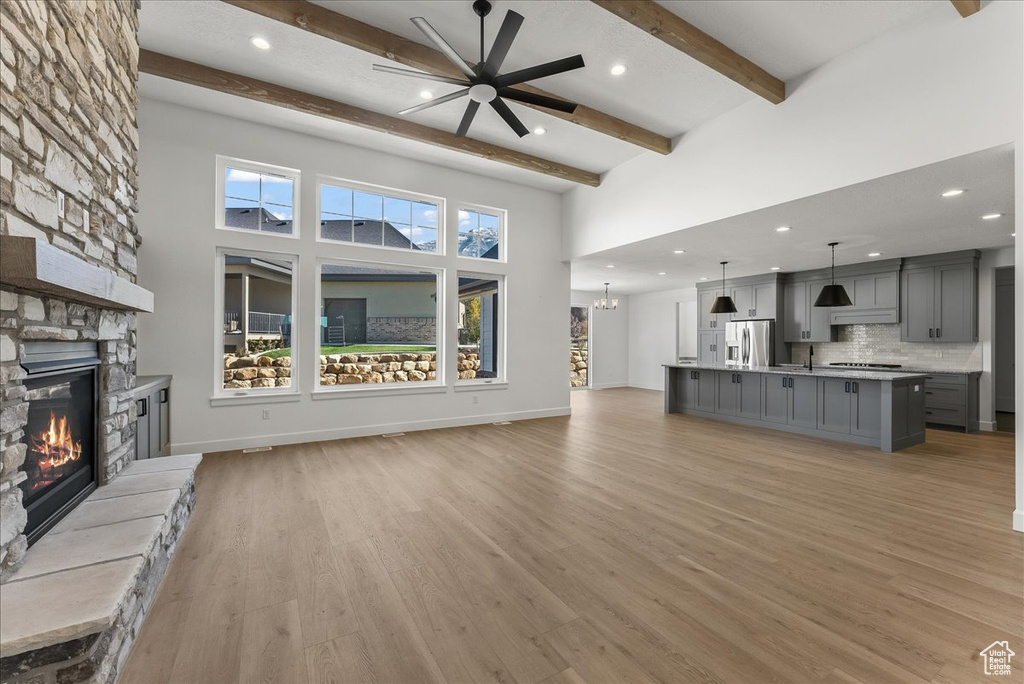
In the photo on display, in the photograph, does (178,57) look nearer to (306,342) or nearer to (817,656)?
(306,342)

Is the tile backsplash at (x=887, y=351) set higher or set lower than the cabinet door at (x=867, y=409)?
higher

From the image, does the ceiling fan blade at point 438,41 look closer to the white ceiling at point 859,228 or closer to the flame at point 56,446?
the flame at point 56,446

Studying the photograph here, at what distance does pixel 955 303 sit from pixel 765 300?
266 cm

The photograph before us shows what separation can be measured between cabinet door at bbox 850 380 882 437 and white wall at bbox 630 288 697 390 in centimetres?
527

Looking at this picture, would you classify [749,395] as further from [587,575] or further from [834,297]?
[587,575]

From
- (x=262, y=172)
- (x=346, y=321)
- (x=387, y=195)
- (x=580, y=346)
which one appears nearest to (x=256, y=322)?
(x=346, y=321)

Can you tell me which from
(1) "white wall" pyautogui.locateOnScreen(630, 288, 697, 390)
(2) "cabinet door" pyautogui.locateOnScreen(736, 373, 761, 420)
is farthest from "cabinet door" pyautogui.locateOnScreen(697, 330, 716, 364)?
(2) "cabinet door" pyautogui.locateOnScreen(736, 373, 761, 420)

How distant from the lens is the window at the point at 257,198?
476 cm

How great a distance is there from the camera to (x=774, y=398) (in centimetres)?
602

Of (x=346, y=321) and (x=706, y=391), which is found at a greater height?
(x=346, y=321)

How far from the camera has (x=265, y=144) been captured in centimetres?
486

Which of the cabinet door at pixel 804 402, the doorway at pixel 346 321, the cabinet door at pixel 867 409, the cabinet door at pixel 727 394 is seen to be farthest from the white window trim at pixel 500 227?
the cabinet door at pixel 867 409

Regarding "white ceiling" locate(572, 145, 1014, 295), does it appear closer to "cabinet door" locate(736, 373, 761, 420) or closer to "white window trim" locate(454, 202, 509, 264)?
"white window trim" locate(454, 202, 509, 264)

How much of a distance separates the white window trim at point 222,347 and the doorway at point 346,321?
0.36 metres
